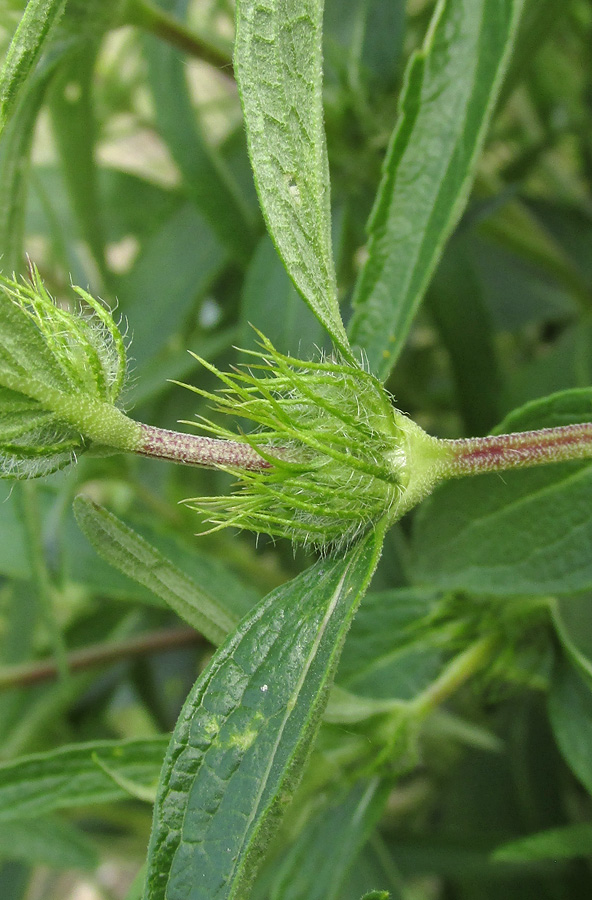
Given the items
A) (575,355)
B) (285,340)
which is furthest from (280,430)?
(575,355)

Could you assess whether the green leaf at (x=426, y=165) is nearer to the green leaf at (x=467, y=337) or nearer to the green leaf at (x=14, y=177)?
the green leaf at (x=14, y=177)

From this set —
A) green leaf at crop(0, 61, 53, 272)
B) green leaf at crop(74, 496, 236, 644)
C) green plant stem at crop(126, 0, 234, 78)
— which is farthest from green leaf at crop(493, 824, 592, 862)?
green plant stem at crop(126, 0, 234, 78)

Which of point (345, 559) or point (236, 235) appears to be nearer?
point (345, 559)

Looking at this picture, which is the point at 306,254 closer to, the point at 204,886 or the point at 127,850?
the point at 204,886

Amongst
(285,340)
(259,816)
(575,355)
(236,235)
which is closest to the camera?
(259,816)

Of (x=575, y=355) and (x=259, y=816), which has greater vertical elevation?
(x=259, y=816)

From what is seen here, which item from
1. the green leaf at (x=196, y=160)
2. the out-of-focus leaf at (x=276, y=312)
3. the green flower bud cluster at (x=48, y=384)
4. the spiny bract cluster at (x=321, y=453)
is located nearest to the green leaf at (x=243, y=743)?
the spiny bract cluster at (x=321, y=453)

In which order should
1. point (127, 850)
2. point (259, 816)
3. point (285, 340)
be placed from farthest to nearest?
point (127, 850) < point (285, 340) < point (259, 816)
